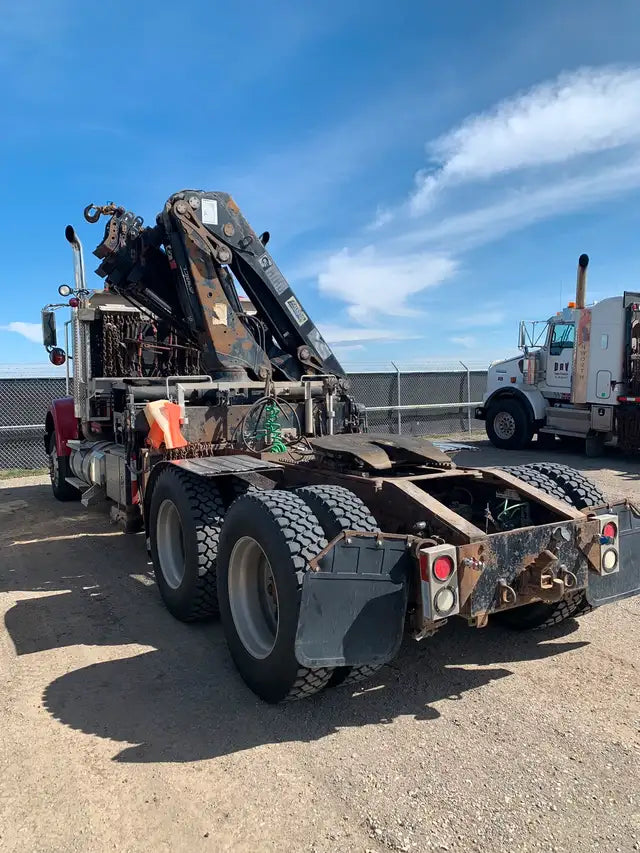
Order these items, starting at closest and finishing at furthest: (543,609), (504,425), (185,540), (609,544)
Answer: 1. (609,544)
2. (543,609)
3. (185,540)
4. (504,425)

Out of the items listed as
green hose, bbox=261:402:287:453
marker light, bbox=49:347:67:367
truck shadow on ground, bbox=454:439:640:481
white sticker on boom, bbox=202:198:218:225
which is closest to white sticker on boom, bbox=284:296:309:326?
white sticker on boom, bbox=202:198:218:225

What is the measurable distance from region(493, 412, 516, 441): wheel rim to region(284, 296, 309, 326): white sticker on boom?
8.76 m

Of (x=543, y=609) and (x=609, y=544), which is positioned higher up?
(x=609, y=544)

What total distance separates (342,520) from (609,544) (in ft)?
4.98

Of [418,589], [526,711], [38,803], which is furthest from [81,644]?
[526,711]

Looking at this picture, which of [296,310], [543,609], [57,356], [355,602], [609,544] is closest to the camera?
[355,602]

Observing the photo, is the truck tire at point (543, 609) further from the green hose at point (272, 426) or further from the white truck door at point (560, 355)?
the white truck door at point (560, 355)

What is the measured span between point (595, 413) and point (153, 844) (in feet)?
41.1

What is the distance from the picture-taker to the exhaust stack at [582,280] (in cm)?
1414

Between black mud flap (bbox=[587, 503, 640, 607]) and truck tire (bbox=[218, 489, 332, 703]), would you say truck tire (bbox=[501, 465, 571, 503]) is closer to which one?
black mud flap (bbox=[587, 503, 640, 607])

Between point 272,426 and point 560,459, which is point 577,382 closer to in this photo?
point 560,459

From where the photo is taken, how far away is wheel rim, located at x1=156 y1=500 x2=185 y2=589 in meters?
4.88

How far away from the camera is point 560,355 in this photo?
14.3 m

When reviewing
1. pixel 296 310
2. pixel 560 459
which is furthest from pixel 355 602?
pixel 560 459
